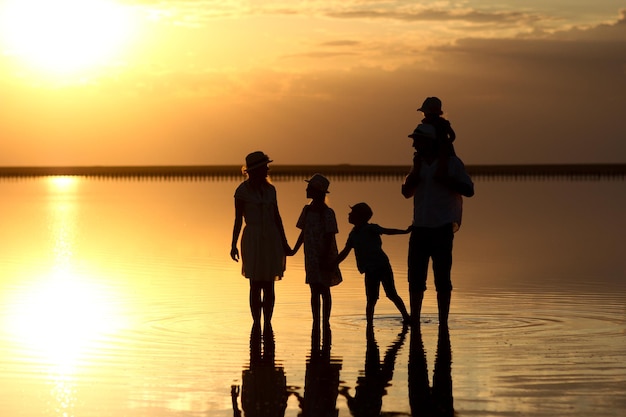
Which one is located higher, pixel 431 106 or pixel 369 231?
pixel 431 106

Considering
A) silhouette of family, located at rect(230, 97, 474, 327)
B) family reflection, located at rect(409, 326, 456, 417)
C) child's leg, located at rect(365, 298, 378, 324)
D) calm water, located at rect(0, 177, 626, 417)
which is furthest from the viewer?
child's leg, located at rect(365, 298, 378, 324)

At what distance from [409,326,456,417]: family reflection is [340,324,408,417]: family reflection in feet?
0.52

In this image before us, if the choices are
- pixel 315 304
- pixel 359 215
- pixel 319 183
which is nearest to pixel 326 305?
pixel 315 304

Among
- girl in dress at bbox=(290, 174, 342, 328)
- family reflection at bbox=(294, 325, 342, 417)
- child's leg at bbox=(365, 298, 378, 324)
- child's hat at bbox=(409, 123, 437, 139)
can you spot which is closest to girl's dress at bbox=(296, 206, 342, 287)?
girl in dress at bbox=(290, 174, 342, 328)

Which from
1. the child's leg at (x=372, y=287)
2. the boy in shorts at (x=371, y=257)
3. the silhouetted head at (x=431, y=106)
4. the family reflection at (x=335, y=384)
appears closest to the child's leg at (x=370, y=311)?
the child's leg at (x=372, y=287)

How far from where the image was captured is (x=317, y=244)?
12555 mm

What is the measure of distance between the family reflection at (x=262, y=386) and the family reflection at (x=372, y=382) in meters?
0.46

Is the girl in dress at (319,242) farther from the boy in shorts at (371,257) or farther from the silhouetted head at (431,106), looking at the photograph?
the silhouetted head at (431,106)

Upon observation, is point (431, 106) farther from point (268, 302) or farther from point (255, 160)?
point (268, 302)

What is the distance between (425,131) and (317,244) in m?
1.71

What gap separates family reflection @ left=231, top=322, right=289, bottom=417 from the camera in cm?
793

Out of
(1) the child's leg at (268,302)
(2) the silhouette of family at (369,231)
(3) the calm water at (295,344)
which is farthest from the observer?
(1) the child's leg at (268,302)

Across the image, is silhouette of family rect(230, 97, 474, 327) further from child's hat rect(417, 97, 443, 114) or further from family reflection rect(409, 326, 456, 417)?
family reflection rect(409, 326, 456, 417)

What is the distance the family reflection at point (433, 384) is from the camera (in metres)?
7.85
